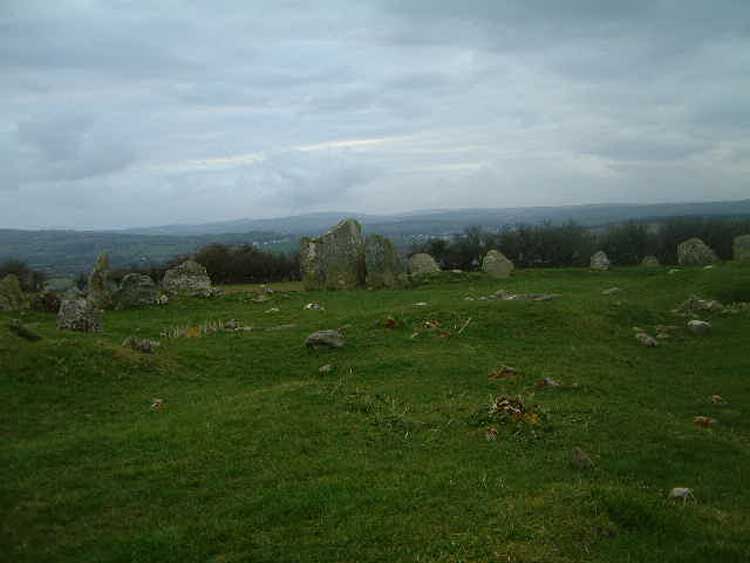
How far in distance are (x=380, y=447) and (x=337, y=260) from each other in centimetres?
2691

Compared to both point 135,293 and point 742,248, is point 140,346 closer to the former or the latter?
point 135,293

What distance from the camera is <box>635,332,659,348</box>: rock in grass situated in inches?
734

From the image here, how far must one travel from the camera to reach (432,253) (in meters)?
57.0

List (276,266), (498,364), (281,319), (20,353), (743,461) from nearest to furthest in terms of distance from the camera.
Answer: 1. (743,461)
2. (20,353)
3. (498,364)
4. (281,319)
5. (276,266)

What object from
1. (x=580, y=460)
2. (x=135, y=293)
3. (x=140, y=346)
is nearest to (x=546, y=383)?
(x=580, y=460)

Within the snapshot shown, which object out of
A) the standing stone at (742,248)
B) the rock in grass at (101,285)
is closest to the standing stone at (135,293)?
the rock in grass at (101,285)

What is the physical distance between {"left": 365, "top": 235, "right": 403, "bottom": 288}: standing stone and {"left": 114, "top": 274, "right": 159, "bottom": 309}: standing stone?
11.7 m

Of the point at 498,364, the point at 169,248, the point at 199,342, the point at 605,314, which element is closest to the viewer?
the point at 498,364

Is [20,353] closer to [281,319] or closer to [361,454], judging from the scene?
[361,454]

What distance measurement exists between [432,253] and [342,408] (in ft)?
149

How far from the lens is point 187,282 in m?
32.8

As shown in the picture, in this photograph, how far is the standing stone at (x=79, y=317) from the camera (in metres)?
20.7

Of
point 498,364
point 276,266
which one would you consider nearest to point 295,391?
point 498,364

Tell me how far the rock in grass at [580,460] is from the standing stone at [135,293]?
2382 centimetres
